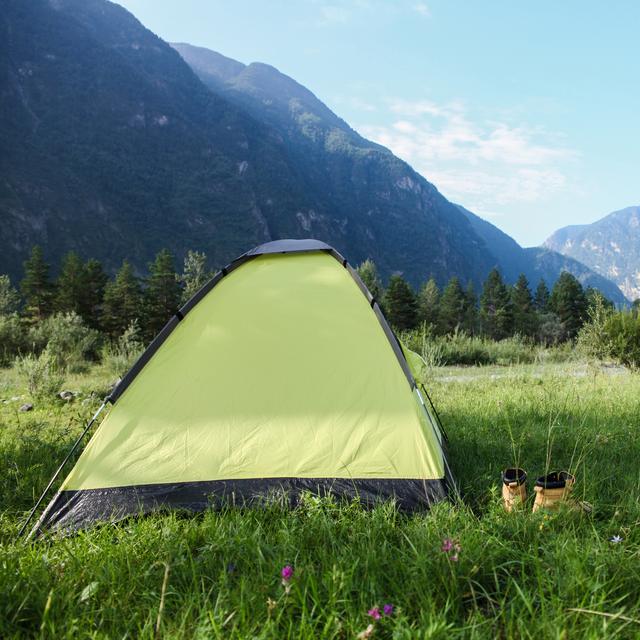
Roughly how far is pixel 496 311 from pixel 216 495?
47.1m

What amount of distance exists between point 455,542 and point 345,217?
16474 cm

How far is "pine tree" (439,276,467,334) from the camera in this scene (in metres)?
44.4

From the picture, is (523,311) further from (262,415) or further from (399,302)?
(262,415)

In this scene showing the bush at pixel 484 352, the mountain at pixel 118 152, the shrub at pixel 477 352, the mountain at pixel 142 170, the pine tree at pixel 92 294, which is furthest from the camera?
the mountain at pixel 142 170

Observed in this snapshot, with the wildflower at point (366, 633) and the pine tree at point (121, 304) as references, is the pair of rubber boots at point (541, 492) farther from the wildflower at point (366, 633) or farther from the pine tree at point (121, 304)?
the pine tree at point (121, 304)

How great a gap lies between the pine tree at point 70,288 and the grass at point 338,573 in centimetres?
3167

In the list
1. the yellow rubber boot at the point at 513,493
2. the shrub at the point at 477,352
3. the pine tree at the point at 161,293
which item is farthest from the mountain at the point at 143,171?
the yellow rubber boot at the point at 513,493

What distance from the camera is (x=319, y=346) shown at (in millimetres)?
3152

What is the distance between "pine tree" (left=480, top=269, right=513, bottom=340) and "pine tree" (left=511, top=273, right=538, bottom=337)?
0.64 m

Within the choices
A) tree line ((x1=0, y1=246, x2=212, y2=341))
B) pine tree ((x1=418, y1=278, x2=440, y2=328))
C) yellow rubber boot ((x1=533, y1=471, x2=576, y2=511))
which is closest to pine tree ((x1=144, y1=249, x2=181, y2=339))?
tree line ((x1=0, y1=246, x2=212, y2=341))

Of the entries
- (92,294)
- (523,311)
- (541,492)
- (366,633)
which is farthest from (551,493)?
(523,311)

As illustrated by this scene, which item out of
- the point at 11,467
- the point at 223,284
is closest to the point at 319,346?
Result: the point at 223,284

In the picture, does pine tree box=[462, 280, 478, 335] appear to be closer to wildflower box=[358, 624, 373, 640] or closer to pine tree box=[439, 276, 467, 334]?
pine tree box=[439, 276, 467, 334]

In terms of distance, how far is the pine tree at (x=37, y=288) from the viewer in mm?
29422
